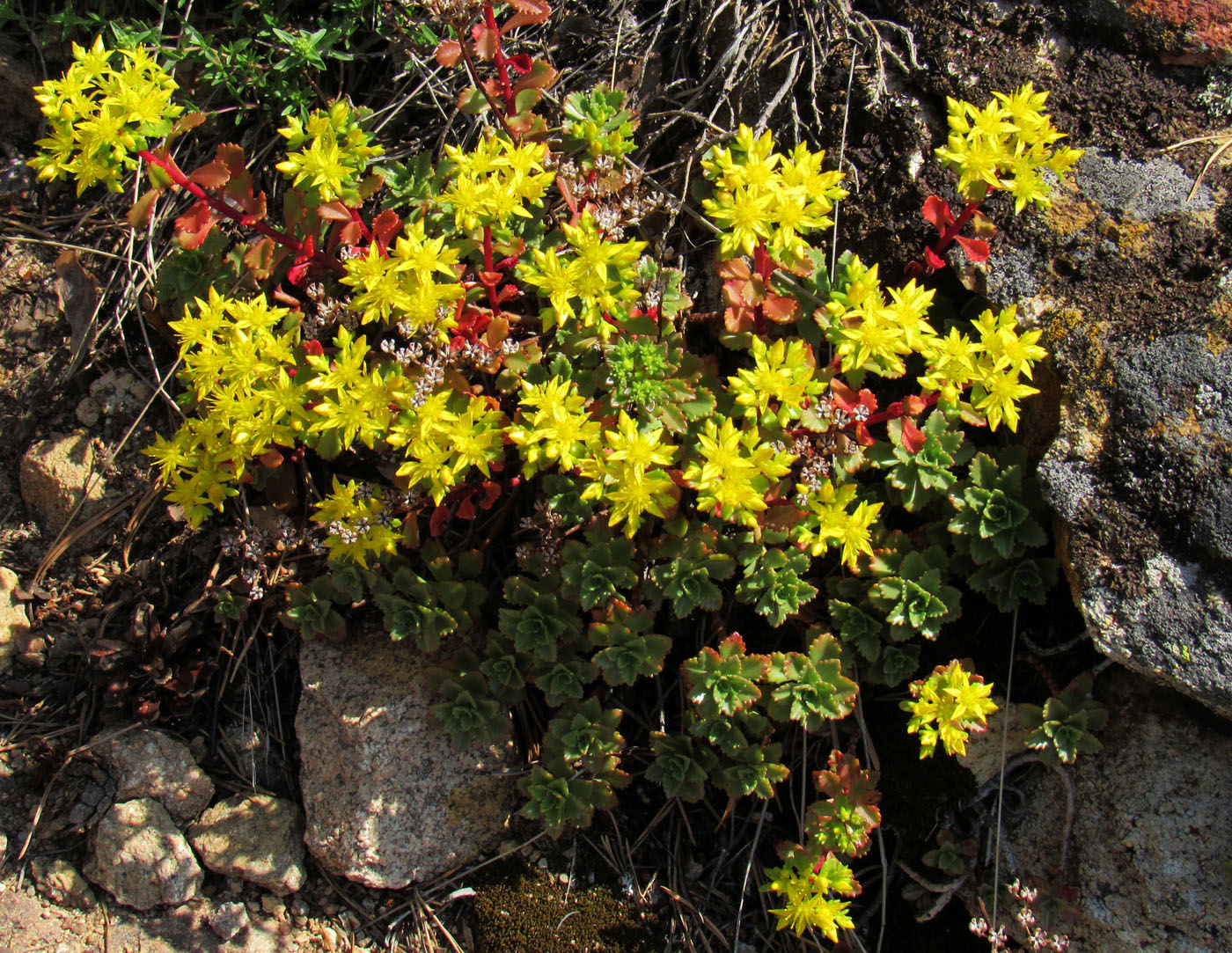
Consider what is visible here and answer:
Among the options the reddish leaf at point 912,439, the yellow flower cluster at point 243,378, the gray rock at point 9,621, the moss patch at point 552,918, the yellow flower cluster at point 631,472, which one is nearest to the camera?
the yellow flower cluster at point 631,472

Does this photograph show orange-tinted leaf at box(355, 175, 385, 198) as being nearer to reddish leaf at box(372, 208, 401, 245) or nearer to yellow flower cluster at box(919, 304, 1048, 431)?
reddish leaf at box(372, 208, 401, 245)

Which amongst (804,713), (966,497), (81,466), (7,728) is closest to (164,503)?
(81,466)

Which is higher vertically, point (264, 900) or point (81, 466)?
point (81, 466)

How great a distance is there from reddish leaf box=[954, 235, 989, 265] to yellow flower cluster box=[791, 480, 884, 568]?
0.75 meters

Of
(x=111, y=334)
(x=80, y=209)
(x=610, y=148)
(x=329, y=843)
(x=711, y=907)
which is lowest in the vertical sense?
(x=329, y=843)

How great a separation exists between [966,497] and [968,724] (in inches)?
26.0

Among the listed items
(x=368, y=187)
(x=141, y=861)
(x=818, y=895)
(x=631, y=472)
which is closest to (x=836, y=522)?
(x=631, y=472)

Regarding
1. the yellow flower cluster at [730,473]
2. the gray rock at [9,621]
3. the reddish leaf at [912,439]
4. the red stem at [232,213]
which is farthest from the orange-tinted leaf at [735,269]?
the gray rock at [9,621]

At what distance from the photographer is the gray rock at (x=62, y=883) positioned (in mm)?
2916

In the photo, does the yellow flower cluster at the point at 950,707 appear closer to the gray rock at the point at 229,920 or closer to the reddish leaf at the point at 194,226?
the gray rock at the point at 229,920

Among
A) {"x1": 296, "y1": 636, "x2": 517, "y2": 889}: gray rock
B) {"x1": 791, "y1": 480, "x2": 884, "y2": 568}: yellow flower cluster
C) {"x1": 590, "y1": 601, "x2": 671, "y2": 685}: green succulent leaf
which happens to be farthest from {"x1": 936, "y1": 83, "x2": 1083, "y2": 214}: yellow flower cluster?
{"x1": 296, "y1": 636, "x2": 517, "y2": 889}: gray rock

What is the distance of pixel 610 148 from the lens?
2752mm

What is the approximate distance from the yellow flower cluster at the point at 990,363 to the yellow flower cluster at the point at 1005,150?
0.34m

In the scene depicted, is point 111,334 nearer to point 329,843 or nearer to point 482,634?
point 482,634
